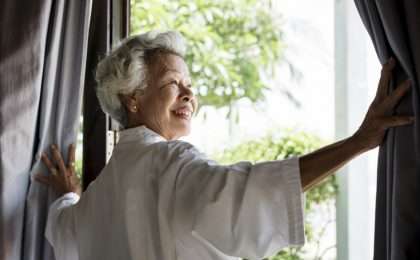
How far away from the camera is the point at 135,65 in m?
1.50

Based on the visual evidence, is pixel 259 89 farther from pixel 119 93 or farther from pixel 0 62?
pixel 0 62

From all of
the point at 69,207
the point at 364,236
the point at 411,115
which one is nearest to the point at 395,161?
the point at 411,115

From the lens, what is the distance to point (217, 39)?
2.32m

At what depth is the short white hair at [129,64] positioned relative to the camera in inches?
59.1

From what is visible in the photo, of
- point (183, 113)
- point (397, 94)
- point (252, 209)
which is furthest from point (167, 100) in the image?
point (397, 94)

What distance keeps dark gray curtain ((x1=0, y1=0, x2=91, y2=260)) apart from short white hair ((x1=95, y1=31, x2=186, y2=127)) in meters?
0.20

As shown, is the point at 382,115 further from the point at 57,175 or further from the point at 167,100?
the point at 57,175

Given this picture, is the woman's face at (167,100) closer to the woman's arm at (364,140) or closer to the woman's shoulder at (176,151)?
the woman's shoulder at (176,151)

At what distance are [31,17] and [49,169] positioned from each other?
0.43m

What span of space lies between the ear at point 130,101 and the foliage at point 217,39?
0.65 metres

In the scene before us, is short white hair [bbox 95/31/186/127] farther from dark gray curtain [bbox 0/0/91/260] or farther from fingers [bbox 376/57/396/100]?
fingers [bbox 376/57/396/100]

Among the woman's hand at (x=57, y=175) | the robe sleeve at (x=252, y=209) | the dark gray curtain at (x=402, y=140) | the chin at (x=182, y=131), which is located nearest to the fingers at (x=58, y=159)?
the woman's hand at (x=57, y=175)

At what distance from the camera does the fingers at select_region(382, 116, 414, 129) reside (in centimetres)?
117

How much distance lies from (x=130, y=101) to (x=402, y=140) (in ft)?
2.22
